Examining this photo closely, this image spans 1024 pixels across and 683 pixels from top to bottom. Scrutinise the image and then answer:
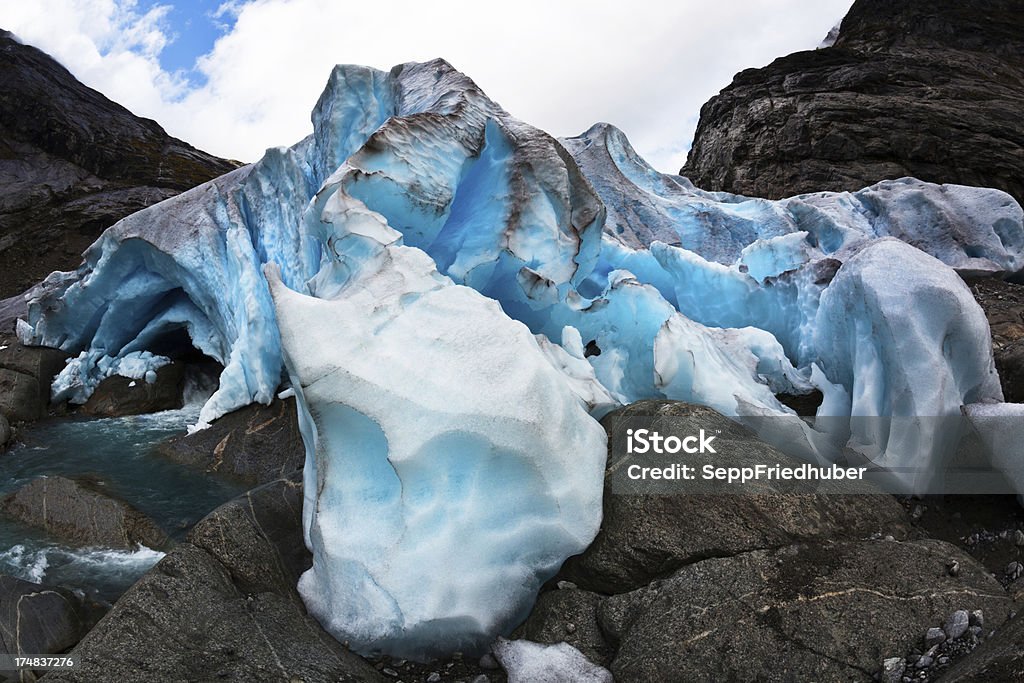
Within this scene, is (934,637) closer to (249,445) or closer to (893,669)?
(893,669)

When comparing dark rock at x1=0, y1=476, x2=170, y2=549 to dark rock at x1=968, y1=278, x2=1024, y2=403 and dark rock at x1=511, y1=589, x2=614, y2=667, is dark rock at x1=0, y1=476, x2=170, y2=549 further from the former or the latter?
dark rock at x1=968, y1=278, x2=1024, y2=403

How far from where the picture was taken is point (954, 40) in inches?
765

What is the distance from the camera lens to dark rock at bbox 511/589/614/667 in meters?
3.07

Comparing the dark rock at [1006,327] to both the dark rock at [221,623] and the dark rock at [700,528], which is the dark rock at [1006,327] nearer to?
the dark rock at [700,528]

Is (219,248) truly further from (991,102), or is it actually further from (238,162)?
(238,162)

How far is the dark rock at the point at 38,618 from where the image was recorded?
3.45 m

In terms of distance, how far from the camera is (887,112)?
15.8 m

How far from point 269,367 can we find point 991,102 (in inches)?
696

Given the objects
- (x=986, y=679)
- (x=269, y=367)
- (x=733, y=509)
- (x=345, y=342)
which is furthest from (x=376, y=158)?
(x=986, y=679)

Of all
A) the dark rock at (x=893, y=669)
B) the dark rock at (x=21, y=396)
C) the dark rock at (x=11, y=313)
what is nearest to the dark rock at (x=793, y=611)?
the dark rock at (x=893, y=669)

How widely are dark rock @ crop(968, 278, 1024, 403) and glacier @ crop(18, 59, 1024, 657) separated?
47cm

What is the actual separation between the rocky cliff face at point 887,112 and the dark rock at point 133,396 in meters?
14.0

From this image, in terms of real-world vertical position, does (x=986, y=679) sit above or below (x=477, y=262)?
below

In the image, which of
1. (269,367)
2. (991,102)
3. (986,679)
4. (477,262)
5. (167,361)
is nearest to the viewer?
(986,679)
